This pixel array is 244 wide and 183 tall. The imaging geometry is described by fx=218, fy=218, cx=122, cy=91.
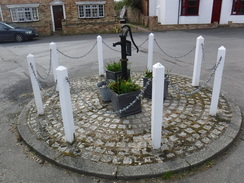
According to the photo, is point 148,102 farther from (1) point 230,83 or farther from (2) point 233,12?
(2) point 233,12

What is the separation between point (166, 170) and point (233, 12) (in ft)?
79.5

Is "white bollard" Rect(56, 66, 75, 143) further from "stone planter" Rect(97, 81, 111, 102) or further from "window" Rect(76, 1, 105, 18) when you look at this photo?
"window" Rect(76, 1, 105, 18)

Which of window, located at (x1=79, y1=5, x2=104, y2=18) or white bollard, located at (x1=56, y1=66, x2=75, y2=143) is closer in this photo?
white bollard, located at (x1=56, y1=66, x2=75, y2=143)

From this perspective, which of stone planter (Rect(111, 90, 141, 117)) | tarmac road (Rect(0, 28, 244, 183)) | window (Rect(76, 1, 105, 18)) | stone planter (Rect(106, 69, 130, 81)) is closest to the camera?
tarmac road (Rect(0, 28, 244, 183))

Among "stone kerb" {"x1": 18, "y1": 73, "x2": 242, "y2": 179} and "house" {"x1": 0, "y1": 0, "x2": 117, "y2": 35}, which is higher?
"house" {"x1": 0, "y1": 0, "x2": 117, "y2": 35}

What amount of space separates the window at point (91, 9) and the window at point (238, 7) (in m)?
13.6

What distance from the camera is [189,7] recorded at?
21688 mm

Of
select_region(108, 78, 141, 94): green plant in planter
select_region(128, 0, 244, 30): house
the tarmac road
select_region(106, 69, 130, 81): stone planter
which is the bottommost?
the tarmac road

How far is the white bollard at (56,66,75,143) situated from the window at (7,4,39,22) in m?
21.7

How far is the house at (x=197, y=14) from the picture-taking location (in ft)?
70.0

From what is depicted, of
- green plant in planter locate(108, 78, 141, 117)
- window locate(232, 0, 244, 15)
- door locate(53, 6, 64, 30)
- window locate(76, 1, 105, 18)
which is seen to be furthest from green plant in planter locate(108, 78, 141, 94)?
window locate(232, 0, 244, 15)

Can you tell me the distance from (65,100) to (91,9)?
2172cm

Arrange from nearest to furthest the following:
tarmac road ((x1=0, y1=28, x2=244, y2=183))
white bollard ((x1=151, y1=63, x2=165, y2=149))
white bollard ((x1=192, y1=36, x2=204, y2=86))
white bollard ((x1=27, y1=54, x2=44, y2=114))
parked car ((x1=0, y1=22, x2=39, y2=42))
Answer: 1. tarmac road ((x1=0, y1=28, x2=244, y2=183))
2. white bollard ((x1=151, y1=63, x2=165, y2=149))
3. white bollard ((x1=27, y1=54, x2=44, y2=114))
4. white bollard ((x1=192, y1=36, x2=204, y2=86))
5. parked car ((x1=0, y1=22, x2=39, y2=42))

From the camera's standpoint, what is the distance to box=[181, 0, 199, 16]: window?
21.5m
